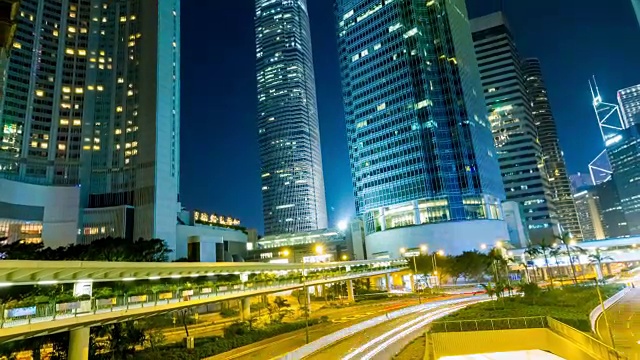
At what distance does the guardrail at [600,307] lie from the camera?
36859 millimetres

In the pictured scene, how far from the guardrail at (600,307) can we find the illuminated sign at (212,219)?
113 meters

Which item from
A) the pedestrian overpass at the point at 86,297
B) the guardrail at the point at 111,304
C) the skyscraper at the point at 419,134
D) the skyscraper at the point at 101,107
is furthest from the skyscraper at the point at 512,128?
the pedestrian overpass at the point at 86,297

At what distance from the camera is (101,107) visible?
121938mm

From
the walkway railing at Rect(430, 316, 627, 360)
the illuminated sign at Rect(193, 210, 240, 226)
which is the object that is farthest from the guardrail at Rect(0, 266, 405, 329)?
the illuminated sign at Rect(193, 210, 240, 226)

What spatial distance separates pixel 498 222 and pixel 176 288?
11355 cm

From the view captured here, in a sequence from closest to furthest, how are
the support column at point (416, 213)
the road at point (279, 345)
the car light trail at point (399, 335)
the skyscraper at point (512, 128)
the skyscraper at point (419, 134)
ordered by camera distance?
the car light trail at point (399, 335), the road at point (279, 345), the skyscraper at point (419, 134), the support column at point (416, 213), the skyscraper at point (512, 128)

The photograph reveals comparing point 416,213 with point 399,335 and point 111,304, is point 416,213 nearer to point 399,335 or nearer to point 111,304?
point 399,335

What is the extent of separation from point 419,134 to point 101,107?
107m

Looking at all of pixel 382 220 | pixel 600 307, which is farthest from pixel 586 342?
pixel 382 220

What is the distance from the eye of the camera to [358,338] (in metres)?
37.2

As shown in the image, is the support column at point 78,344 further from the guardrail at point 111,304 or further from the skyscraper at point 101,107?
the skyscraper at point 101,107

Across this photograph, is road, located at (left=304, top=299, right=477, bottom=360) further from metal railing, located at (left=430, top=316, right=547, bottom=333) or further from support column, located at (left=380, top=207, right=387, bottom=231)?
support column, located at (left=380, top=207, right=387, bottom=231)

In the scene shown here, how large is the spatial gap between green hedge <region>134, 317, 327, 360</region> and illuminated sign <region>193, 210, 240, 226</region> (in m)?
91.0

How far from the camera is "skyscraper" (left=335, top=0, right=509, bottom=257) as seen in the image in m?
118
